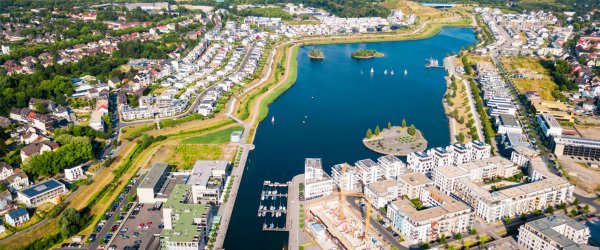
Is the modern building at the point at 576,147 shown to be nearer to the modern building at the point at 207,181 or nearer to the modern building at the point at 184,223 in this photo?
the modern building at the point at 207,181

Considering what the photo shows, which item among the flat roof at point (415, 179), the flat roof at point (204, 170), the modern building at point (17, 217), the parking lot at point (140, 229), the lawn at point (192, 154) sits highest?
the flat roof at point (415, 179)

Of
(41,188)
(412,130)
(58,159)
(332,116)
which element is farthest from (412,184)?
(58,159)

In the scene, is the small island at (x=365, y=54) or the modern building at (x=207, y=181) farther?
the small island at (x=365, y=54)

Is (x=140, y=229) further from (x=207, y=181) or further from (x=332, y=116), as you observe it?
(x=332, y=116)

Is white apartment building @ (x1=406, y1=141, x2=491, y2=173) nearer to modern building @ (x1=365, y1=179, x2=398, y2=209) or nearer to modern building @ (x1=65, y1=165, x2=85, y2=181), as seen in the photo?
modern building @ (x1=365, y1=179, x2=398, y2=209)

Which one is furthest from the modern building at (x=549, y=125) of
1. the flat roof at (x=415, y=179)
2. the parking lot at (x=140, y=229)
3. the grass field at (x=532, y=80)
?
the parking lot at (x=140, y=229)

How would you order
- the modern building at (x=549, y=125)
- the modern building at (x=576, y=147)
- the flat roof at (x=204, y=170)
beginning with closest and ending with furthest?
the flat roof at (x=204, y=170), the modern building at (x=576, y=147), the modern building at (x=549, y=125)

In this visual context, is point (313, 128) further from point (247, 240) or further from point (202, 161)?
point (247, 240)

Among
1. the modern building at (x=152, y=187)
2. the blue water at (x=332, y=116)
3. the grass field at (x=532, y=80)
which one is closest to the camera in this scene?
the modern building at (x=152, y=187)
